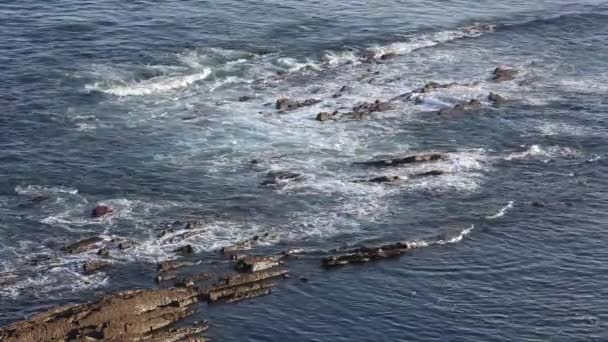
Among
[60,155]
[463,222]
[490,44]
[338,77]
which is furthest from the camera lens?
[490,44]

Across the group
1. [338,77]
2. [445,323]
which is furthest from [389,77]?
[445,323]

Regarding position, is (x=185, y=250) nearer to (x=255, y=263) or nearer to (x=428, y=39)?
(x=255, y=263)

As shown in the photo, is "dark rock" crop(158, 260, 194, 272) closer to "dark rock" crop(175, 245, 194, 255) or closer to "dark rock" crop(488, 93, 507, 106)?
"dark rock" crop(175, 245, 194, 255)

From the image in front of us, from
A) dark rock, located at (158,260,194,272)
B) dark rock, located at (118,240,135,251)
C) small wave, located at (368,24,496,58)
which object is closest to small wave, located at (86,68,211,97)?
small wave, located at (368,24,496,58)

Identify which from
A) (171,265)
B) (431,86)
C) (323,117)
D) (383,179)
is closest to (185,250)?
(171,265)

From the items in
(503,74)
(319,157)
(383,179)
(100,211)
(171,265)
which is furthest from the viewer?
(503,74)

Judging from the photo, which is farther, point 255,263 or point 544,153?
point 544,153

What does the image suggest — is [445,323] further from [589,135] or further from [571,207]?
[589,135]
